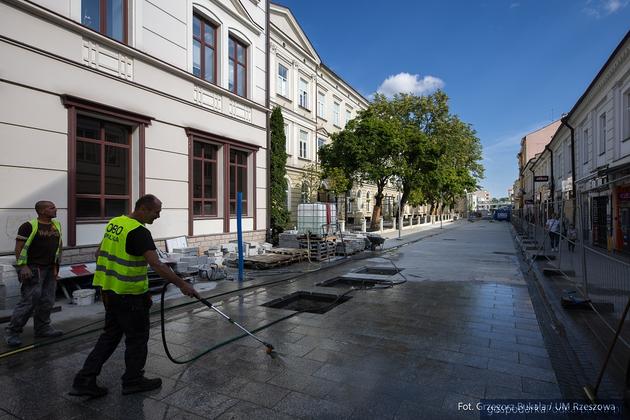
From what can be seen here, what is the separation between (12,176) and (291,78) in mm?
19385

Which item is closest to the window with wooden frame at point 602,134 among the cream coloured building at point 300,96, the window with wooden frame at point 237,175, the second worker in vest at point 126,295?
the cream coloured building at point 300,96

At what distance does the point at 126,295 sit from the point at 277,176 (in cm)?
1534

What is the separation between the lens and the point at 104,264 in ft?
11.4

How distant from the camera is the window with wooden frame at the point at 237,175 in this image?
43.7 feet

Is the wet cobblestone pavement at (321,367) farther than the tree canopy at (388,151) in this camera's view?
No

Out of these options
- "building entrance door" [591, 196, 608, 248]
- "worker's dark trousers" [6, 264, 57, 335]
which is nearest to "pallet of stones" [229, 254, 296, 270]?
"worker's dark trousers" [6, 264, 57, 335]

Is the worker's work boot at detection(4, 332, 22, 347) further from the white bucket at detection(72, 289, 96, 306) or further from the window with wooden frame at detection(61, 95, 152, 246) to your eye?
the window with wooden frame at detection(61, 95, 152, 246)

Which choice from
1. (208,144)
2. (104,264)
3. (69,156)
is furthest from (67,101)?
(104,264)

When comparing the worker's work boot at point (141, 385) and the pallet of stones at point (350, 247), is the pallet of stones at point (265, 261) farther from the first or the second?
the worker's work boot at point (141, 385)

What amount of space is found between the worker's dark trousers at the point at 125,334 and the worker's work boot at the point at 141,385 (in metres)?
0.03

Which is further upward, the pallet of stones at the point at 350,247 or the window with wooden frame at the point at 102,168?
the window with wooden frame at the point at 102,168

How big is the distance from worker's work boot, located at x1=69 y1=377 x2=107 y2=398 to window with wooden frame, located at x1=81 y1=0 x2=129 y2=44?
7859mm

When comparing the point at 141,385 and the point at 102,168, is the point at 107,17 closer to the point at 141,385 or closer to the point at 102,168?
the point at 102,168

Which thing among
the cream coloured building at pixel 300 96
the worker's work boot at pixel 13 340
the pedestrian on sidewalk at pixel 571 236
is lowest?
the worker's work boot at pixel 13 340
